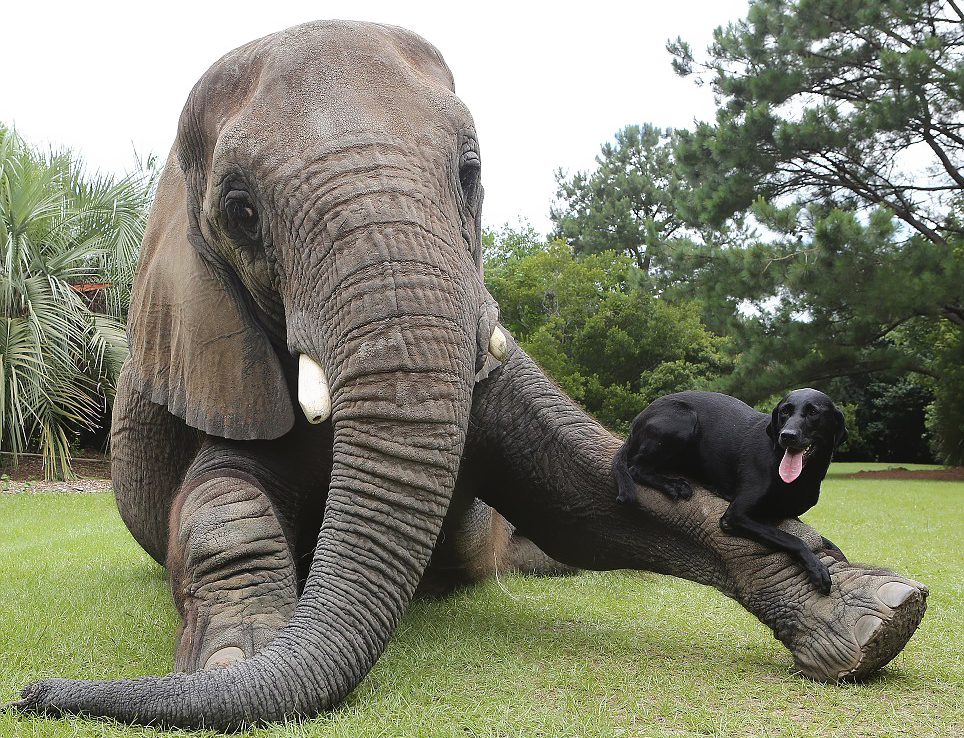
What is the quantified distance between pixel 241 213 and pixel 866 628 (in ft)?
8.51

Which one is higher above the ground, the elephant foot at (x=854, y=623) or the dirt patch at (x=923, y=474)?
the elephant foot at (x=854, y=623)

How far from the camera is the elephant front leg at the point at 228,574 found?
128 inches

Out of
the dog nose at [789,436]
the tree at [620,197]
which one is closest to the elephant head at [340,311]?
the dog nose at [789,436]

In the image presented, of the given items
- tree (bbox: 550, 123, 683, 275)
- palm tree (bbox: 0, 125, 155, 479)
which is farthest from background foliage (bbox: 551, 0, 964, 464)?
→ tree (bbox: 550, 123, 683, 275)

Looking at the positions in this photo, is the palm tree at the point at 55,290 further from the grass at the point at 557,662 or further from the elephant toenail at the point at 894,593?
the elephant toenail at the point at 894,593

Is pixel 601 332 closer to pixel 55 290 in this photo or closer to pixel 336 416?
→ pixel 55 290

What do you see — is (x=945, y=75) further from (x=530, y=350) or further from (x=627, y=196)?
(x=627, y=196)

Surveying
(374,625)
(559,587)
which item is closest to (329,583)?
(374,625)

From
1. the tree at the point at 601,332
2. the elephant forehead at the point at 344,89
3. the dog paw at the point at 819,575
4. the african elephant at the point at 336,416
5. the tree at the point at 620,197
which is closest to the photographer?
the african elephant at the point at 336,416

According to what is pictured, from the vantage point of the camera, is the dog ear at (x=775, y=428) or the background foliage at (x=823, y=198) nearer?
the dog ear at (x=775, y=428)

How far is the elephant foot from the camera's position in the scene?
331cm

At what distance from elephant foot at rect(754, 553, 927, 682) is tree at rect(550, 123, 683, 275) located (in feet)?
142

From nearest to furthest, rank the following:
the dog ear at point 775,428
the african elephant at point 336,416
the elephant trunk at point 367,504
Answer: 1. the elephant trunk at point 367,504
2. the african elephant at point 336,416
3. the dog ear at point 775,428

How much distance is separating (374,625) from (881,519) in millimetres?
8637
